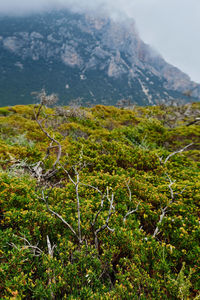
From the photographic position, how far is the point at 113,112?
26703 mm

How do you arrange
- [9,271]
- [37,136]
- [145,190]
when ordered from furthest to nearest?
[37,136] → [145,190] → [9,271]

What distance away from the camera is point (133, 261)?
2404 mm

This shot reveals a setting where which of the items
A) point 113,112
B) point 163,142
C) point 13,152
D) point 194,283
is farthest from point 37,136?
point 113,112

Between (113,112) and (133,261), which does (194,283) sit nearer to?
(133,261)

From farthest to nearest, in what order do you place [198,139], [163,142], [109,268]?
1. [198,139]
2. [163,142]
3. [109,268]

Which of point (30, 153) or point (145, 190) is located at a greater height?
point (145, 190)

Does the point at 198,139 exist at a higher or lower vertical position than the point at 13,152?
higher

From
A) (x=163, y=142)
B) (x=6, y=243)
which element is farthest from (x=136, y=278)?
(x=163, y=142)

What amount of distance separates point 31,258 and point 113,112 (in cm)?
2578

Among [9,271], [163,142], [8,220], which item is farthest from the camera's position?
[163,142]

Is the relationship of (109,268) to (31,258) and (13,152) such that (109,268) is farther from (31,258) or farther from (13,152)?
(13,152)

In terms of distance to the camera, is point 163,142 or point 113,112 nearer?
point 163,142

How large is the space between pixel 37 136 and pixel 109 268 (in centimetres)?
1100

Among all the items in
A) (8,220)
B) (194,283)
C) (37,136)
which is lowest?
(37,136)
